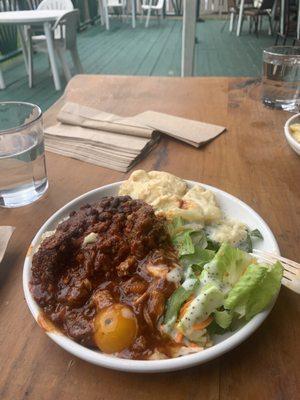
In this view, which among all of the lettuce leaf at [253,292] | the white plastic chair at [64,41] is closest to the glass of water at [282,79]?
the lettuce leaf at [253,292]

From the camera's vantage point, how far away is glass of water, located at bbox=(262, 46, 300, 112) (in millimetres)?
1454

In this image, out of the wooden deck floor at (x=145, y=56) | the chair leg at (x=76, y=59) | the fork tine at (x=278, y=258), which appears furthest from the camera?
the wooden deck floor at (x=145, y=56)

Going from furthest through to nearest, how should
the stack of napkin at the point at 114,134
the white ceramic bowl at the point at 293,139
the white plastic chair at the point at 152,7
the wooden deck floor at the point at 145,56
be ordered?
the white plastic chair at the point at 152,7, the wooden deck floor at the point at 145,56, the stack of napkin at the point at 114,134, the white ceramic bowl at the point at 293,139

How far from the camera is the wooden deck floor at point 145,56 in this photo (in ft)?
15.5

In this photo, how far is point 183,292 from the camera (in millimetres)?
635

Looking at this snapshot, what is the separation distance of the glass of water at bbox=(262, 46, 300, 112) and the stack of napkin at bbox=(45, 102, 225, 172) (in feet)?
1.09

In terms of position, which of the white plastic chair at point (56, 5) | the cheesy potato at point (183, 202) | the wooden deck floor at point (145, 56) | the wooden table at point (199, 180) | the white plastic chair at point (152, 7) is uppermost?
the cheesy potato at point (183, 202)

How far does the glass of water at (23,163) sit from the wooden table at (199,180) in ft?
0.13

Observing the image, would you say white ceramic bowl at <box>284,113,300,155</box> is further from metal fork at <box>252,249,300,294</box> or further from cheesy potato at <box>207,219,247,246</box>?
metal fork at <box>252,249,300,294</box>

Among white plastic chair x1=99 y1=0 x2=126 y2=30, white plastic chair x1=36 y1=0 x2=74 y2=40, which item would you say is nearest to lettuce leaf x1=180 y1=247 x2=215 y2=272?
white plastic chair x1=36 y1=0 x2=74 y2=40

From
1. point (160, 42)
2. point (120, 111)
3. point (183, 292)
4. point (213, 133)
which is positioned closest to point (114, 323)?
point (183, 292)

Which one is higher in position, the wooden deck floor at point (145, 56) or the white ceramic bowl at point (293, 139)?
the white ceramic bowl at point (293, 139)

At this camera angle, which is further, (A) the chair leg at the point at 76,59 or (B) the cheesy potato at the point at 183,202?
(A) the chair leg at the point at 76,59

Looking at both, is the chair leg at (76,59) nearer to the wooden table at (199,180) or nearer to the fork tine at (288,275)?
the wooden table at (199,180)
